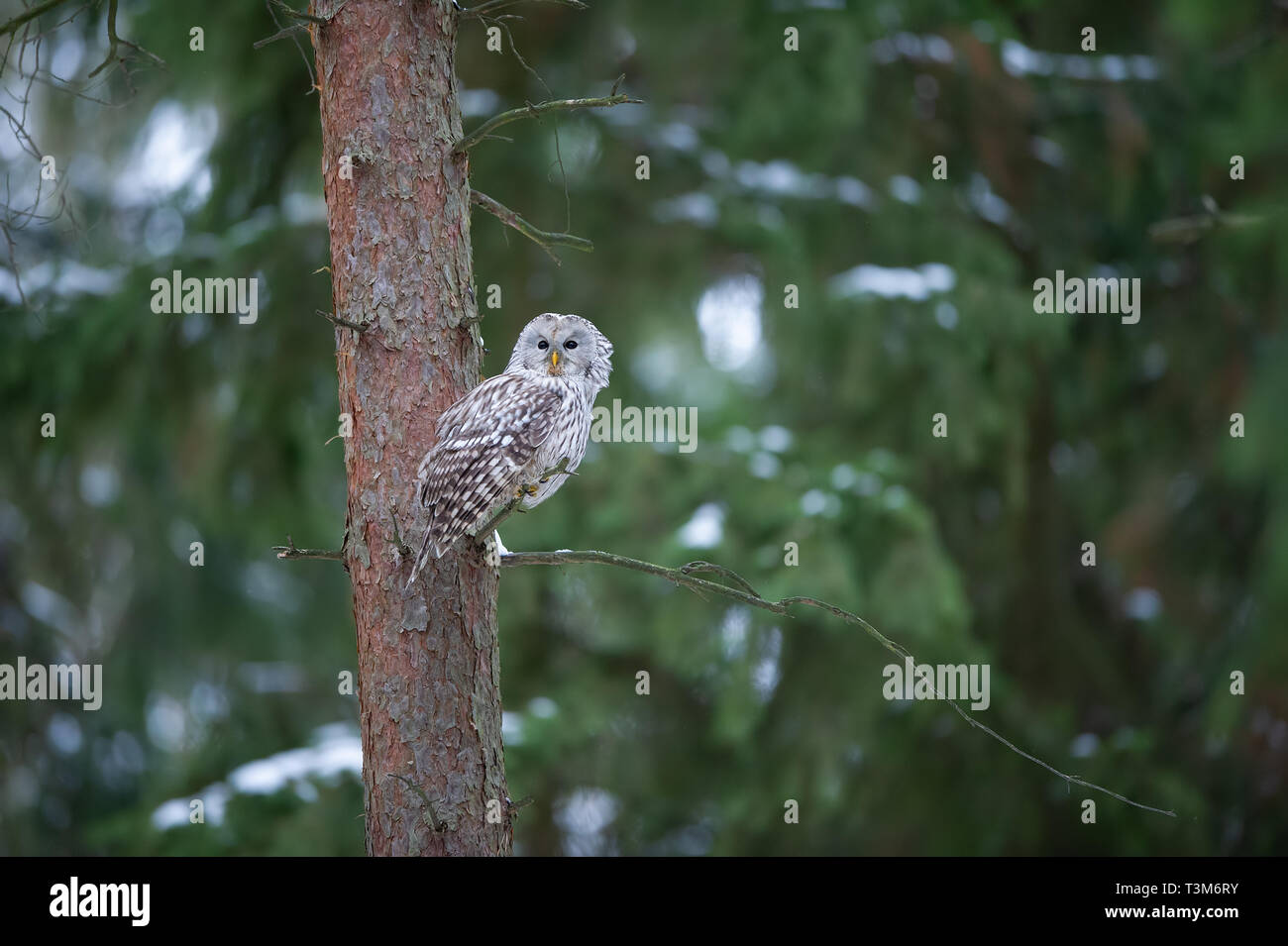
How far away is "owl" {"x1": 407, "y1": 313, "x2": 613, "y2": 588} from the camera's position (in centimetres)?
338

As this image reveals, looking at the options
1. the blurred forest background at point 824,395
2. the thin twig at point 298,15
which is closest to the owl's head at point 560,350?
the thin twig at point 298,15

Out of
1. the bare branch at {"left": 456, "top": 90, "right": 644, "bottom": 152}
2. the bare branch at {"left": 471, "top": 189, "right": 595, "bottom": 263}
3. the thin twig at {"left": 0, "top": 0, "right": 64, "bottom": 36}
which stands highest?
the thin twig at {"left": 0, "top": 0, "right": 64, "bottom": 36}

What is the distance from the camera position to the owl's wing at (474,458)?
133 inches

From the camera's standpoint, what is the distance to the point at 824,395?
912 centimetres

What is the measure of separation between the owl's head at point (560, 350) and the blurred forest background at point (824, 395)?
302cm

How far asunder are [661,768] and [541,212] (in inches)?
165

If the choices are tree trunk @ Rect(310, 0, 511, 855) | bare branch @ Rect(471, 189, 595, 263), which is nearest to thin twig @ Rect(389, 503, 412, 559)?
tree trunk @ Rect(310, 0, 511, 855)

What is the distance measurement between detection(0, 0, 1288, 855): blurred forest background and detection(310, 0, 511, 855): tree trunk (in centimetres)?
335

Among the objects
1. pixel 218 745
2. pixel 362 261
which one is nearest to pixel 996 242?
pixel 362 261

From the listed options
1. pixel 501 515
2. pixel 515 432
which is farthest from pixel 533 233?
pixel 501 515

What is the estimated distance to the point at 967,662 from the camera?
785cm

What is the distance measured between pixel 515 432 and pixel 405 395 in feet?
Result: 1.05

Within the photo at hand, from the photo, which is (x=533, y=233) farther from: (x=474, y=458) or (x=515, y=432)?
(x=474, y=458)

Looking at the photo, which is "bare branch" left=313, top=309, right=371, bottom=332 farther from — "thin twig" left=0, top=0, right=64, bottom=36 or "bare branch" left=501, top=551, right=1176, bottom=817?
"thin twig" left=0, top=0, right=64, bottom=36
